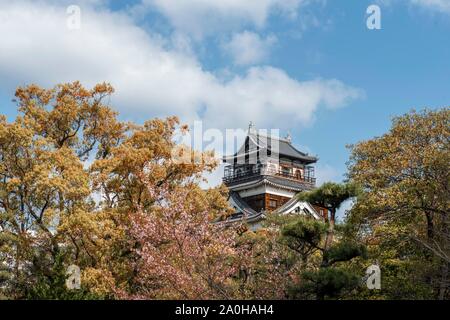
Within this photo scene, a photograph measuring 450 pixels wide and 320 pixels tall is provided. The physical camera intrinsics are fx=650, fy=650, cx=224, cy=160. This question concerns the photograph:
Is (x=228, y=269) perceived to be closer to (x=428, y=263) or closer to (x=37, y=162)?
(x=428, y=263)

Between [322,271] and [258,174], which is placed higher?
[258,174]

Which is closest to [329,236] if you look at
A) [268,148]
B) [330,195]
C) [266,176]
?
[330,195]

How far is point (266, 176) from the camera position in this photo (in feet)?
137

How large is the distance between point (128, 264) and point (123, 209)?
1.54m

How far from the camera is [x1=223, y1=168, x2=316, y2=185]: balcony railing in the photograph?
42969 mm

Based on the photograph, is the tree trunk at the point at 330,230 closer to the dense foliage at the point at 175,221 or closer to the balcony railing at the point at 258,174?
the dense foliage at the point at 175,221

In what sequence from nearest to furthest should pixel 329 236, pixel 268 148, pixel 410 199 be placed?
1. pixel 329 236
2. pixel 410 199
3. pixel 268 148

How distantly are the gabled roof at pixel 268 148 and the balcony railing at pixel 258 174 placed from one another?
1.39m

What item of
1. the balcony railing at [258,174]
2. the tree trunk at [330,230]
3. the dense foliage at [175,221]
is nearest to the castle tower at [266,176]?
the balcony railing at [258,174]

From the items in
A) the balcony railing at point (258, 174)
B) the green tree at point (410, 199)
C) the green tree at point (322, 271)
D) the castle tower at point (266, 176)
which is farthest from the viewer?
the balcony railing at point (258, 174)

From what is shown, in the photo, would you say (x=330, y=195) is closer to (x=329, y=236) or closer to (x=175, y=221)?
(x=329, y=236)

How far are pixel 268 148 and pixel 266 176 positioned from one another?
363cm

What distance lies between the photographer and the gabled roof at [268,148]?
45156 mm
